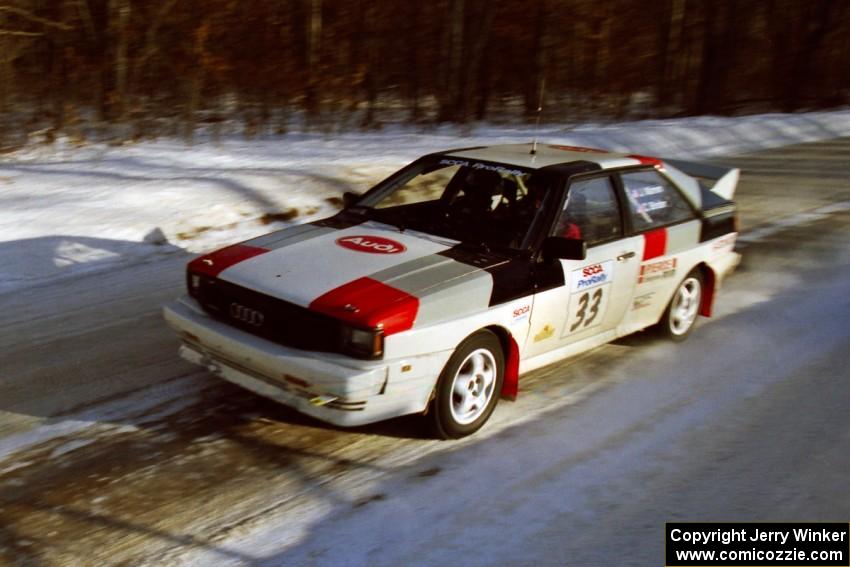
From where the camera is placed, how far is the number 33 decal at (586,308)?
5.36m

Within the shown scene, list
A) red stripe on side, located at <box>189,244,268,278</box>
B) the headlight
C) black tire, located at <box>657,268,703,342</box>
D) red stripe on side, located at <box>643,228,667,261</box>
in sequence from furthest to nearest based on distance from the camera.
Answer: black tire, located at <box>657,268,703,342</box>
red stripe on side, located at <box>643,228,667,261</box>
red stripe on side, located at <box>189,244,268,278</box>
the headlight

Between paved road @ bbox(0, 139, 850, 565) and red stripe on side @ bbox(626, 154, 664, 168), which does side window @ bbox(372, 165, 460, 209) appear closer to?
red stripe on side @ bbox(626, 154, 664, 168)

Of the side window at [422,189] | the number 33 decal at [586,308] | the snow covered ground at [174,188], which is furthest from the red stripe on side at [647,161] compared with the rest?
the snow covered ground at [174,188]

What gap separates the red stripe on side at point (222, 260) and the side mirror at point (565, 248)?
1.65m

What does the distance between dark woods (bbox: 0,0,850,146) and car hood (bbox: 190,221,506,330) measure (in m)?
10.1

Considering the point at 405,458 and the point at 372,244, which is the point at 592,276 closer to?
the point at 372,244

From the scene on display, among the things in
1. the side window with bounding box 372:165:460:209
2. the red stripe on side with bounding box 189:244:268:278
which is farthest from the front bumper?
the side window with bounding box 372:165:460:209

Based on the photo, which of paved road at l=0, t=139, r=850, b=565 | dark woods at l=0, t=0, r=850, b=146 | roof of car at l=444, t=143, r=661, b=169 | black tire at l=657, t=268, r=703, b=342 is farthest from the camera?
dark woods at l=0, t=0, r=850, b=146

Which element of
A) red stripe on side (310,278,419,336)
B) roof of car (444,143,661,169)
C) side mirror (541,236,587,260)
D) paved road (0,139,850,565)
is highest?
roof of car (444,143,661,169)

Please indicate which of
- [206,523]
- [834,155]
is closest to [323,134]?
[834,155]

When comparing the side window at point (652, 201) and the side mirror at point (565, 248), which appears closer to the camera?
the side mirror at point (565, 248)

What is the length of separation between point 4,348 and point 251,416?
7.20 ft

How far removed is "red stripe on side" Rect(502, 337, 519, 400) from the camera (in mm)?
4973

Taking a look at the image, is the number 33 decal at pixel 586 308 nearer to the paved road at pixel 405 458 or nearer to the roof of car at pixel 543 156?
the paved road at pixel 405 458
